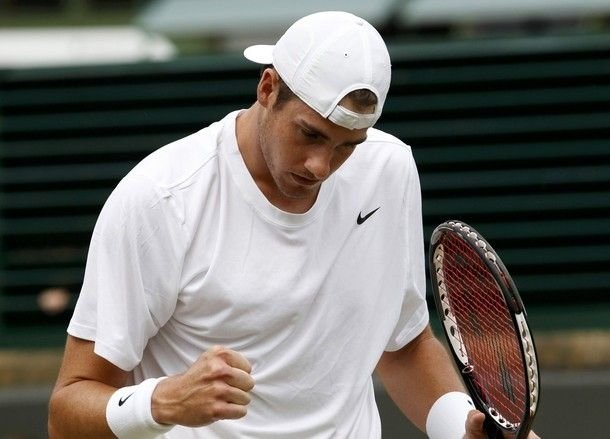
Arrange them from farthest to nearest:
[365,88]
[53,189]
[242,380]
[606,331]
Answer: [53,189]
[606,331]
[365,88]
[242,380]

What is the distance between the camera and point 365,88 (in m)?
3.57

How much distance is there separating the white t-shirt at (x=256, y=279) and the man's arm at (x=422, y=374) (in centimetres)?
24

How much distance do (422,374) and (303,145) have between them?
0.90m

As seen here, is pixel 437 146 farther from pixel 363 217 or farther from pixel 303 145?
pixel 303 145

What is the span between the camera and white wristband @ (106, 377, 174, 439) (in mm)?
3455

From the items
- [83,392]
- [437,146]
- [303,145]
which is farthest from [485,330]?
[437,146]

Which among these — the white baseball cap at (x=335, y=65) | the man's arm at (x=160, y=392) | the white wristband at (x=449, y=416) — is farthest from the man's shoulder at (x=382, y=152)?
the man's arm at (x=160, y=392)

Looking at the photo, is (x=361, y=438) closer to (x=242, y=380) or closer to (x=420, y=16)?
(x=242, y=380)

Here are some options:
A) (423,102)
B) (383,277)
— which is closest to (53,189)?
(423,102)

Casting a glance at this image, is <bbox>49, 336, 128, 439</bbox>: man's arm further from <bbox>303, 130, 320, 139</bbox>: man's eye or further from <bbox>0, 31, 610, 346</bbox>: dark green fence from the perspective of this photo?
<bbox>0, 31, 610, 346</bbox>: dark green fence

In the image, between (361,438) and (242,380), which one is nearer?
(242,380)

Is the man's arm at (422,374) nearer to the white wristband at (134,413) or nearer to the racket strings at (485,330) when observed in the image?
the racket strings at (485,330)

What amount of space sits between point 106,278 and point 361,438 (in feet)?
2.53

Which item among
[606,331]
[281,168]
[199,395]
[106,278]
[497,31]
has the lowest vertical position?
[606,331]
